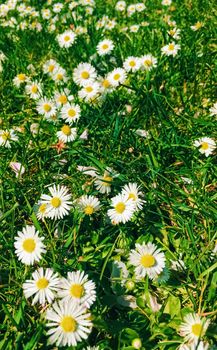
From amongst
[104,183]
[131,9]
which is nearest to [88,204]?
[104,183]

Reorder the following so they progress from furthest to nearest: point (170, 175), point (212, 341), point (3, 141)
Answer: point (3, 141), point (170, 175), point (212, 341)

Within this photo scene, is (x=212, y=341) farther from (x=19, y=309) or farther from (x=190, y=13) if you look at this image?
(x=190, y=13)

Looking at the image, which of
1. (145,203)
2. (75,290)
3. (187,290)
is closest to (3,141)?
(145,203)

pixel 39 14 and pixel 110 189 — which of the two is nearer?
pixel 110 189

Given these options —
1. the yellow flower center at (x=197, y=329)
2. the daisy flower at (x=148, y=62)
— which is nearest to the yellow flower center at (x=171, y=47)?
the daisy flower at (x=148, y=62)

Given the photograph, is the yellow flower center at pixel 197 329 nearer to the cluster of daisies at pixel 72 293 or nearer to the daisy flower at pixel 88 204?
the cluster of daisies at pixel 72 293

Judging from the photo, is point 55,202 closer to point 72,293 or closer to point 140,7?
point 72,293

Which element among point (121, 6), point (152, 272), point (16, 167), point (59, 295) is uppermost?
point (121, 6)
